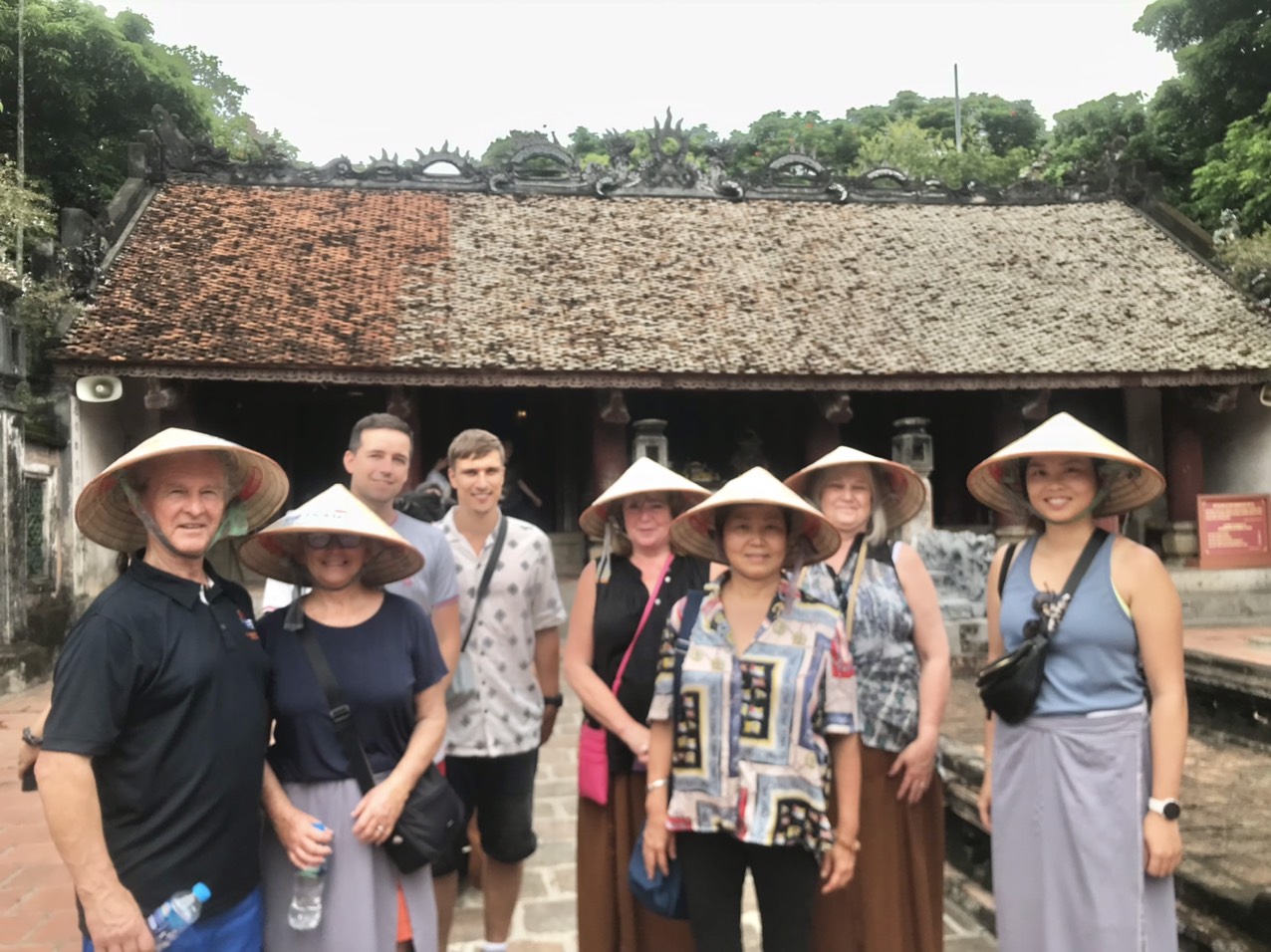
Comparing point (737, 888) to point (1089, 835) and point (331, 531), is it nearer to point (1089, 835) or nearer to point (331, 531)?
point (1089, 835)

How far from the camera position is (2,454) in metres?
8.27

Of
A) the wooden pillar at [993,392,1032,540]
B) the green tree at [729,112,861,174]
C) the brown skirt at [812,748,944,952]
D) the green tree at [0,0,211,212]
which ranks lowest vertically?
the brown skirt at [812,748,944,952]

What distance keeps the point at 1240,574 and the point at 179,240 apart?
47.4 ft

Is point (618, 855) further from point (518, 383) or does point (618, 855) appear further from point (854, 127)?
point (854, 127)

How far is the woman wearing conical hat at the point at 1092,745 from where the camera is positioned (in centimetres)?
221

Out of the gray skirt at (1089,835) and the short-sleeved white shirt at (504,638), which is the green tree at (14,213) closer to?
the short-sleeved white shirt at (504,638)

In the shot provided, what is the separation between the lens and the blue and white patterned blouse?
263 centimetres

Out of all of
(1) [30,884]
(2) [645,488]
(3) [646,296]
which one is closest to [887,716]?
(2) [645,488]

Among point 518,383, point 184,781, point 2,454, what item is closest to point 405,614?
point 184,781

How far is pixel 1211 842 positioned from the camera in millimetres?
3699

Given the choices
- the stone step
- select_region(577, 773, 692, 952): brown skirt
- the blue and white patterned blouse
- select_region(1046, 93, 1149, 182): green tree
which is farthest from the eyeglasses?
select_region(1046, 93, 1149, 182): green tree

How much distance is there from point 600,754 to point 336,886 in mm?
817

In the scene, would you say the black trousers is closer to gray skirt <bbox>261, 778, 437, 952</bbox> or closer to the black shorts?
gray skirt <bbox>261, 778, 437, 952</bbox>

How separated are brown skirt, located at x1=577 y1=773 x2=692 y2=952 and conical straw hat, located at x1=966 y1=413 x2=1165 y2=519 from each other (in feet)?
4.46
